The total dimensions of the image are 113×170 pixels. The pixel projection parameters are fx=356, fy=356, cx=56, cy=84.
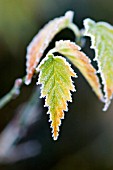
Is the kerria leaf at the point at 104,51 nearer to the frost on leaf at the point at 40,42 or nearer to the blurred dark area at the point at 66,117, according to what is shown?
the frost on leaf at the point at 40,42

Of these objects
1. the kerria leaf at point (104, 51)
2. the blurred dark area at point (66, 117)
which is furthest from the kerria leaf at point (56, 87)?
the blurred dark area at point (66, 117)

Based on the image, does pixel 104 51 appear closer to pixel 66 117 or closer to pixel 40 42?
pixel 40 42

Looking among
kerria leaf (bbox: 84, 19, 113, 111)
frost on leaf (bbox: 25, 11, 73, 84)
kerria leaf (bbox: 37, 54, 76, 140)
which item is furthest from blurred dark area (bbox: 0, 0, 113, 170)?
kerria leaf (bbox: 37, 54, 76, 140)

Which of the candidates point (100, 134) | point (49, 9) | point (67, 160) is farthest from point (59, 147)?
point (49, 9)

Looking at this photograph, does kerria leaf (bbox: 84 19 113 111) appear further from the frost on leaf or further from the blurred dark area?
the blurred dark area

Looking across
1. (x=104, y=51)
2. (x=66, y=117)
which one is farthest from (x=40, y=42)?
(x=66, y=117)
